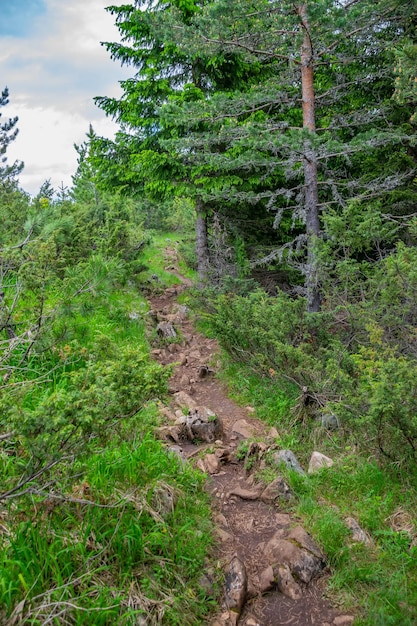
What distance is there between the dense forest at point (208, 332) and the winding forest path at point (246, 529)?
0.62 ft

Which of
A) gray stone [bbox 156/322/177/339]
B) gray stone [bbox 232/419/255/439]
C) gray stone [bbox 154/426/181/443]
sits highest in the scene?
gray stone [bbox 156/322/177/339]

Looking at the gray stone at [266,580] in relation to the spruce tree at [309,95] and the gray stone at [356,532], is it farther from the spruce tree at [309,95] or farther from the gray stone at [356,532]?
the spruce tree at [309,95]

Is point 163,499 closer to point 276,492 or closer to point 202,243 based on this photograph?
point 276,492

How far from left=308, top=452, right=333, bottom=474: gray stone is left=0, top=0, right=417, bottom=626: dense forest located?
19cm

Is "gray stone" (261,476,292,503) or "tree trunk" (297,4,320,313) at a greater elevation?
"tree trunk" (297,4,320,313)

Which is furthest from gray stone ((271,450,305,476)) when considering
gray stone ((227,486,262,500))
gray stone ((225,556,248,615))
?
gray stone ((225,556,248,615))

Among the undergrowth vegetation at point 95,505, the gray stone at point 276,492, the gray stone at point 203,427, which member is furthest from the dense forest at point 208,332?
the gray stone at point 203,427

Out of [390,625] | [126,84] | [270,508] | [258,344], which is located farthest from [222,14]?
[390,625]

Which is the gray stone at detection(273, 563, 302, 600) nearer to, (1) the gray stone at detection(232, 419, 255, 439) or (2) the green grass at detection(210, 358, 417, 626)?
(2) the green grass at detection(210, 358, 417, 626)

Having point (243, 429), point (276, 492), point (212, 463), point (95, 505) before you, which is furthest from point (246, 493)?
point (95, 505)

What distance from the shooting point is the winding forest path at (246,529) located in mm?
2932

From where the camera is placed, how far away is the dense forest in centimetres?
262

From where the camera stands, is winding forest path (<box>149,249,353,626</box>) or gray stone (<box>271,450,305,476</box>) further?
gray stone (<box>271,450,305,476</box>)

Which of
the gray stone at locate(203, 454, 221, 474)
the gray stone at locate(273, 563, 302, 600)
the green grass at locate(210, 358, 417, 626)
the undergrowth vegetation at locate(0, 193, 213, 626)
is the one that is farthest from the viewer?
the gray stone at locate(203, 454, 221, 474)
